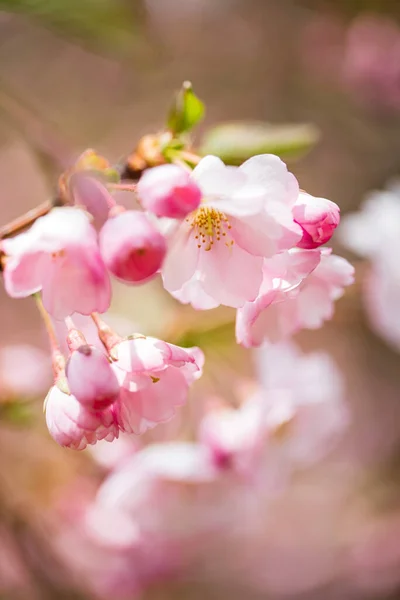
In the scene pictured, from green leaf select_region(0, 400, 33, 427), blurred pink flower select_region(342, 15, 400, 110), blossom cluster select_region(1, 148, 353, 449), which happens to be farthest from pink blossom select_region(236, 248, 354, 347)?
blurred pink flower select_region(342, 15, 400, 110)

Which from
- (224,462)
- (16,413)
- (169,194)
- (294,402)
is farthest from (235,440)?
(169,194)

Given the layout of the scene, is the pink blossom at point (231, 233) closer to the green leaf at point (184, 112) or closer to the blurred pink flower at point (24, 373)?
the green leaf at point (184, 112)

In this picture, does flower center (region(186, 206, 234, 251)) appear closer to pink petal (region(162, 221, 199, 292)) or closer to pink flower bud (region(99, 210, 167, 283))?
pink petal (region(162, 221, 199, 292))

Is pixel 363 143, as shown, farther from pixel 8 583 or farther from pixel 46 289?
pixel 46 289

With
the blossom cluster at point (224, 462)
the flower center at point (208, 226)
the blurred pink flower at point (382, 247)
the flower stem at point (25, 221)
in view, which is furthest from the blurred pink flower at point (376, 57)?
the flower stem at point (25, 221)

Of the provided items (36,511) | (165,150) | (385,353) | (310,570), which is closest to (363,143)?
(385,353)

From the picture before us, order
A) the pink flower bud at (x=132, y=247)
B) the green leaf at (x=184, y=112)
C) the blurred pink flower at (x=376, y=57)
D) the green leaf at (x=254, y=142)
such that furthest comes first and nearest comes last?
the blurred pink flower at (x=376, y=57), the green leaf at (x=254, y=142), the green leaf at (x=184, y=112), the pink flower bud at (x=132, y=247)
